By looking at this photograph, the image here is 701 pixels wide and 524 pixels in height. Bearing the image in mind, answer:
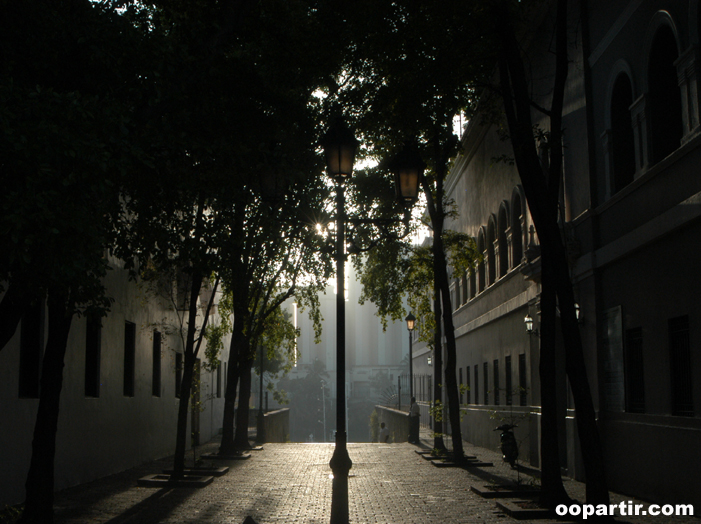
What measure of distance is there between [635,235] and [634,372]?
2302 mm

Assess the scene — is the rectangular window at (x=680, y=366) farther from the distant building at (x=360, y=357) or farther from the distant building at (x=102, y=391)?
the distant building at (x=360, y=357)

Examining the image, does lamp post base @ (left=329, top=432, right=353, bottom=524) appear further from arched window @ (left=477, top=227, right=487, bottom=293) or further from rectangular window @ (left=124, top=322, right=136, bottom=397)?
arched window @ (left=477, top=227, right=487, bottom=293)

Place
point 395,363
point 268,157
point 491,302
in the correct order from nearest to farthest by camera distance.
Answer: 1. point 268,157
2. point 491,302
3. point 395,363

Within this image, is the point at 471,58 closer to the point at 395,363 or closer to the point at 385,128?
the point at 385,128

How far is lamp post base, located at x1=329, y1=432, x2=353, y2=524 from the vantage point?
9.27m

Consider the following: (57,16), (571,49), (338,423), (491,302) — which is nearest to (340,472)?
(338,423)

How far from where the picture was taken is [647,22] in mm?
12516

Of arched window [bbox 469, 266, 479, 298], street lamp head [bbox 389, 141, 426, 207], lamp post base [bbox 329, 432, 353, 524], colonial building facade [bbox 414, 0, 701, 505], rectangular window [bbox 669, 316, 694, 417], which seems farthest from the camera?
arched window [bbox 469, 266, 479, 298]

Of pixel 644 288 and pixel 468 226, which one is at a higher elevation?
pixel 468 226

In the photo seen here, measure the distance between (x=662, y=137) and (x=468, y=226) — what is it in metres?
17.9

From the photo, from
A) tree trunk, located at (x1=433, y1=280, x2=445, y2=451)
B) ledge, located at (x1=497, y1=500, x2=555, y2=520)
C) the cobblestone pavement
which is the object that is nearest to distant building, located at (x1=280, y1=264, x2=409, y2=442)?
tree trunk, located at (x1=433, y1=280, x2=445, y2=451)

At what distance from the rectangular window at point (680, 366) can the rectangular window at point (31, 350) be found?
30.4ft

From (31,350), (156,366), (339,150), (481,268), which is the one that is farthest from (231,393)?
(339,150)

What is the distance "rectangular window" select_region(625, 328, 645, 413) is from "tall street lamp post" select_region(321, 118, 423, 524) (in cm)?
420
